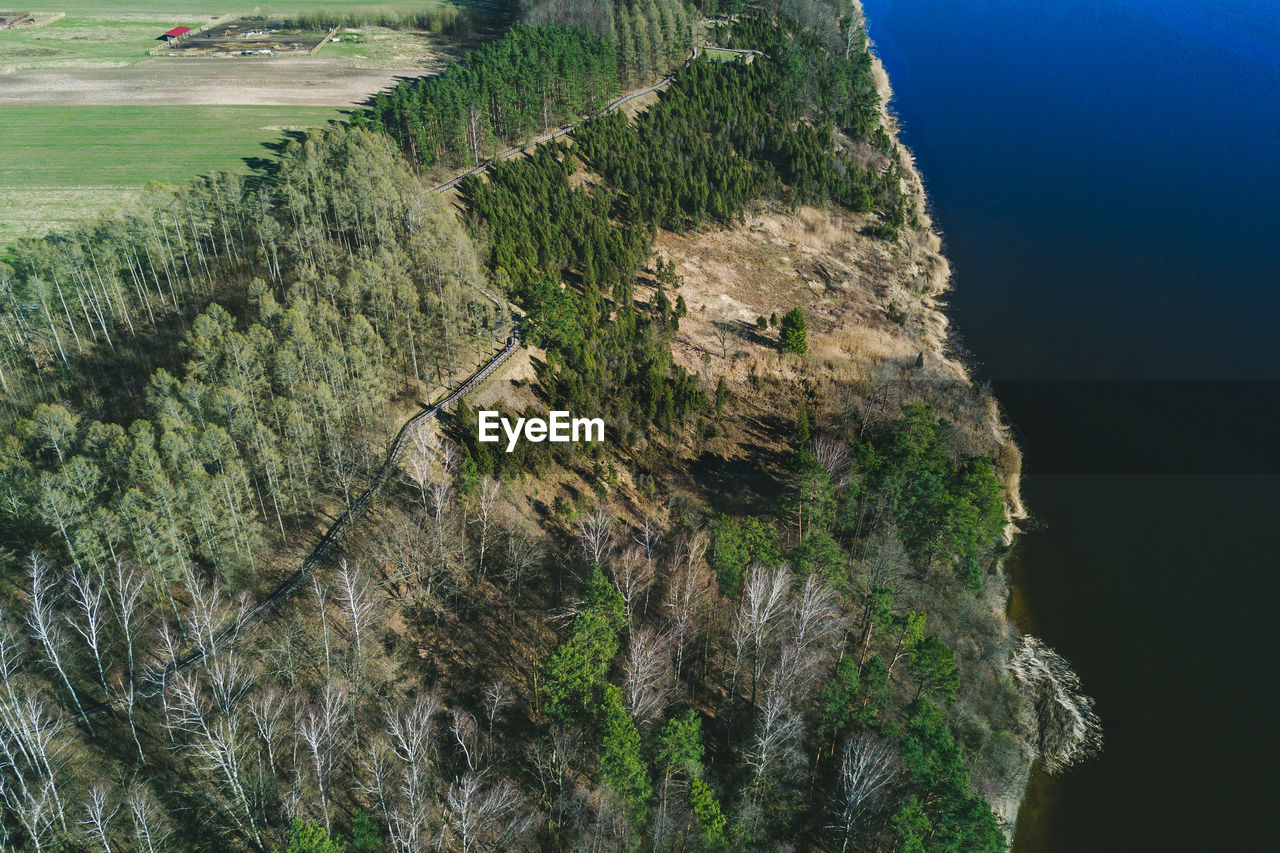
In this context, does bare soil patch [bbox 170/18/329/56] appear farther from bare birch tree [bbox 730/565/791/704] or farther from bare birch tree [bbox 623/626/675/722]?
bare birch tree [bbox 730/565/791/704]

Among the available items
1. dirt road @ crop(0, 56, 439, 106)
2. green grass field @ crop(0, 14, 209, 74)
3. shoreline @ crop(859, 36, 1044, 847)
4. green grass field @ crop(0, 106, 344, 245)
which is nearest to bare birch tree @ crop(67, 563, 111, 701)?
green grass field @ crop(0, 106, 344, 245)

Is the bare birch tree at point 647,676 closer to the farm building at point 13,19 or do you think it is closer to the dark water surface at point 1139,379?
the dark water surface at point 1139,379

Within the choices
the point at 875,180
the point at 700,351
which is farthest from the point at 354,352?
the point at 875,180

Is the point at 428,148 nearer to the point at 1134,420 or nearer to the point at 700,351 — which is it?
the point at 700,351

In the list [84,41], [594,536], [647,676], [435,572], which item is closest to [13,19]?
[84,41]

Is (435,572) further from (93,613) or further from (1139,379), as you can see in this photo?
(1139,379)

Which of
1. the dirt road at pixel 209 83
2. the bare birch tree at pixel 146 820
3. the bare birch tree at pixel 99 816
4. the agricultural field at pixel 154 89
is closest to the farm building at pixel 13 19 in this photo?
the agricultural field at pixel 154 89

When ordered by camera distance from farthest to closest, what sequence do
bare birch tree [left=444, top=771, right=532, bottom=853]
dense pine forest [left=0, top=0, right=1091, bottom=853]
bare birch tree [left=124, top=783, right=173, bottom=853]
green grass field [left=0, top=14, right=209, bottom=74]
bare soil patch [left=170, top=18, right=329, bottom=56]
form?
bare soil patch [left=170, top=18, right=329, bottom=56] → green grass field [left=0, top=14, right=209, bottom=74] → dense pine forest [left=0, top=0, right=1091, bottom=853] → bare birch tree [left=444, top=771, right=532, bottom=853] → bare birch tree [left=124, top=783, right=173, bottom=853]
